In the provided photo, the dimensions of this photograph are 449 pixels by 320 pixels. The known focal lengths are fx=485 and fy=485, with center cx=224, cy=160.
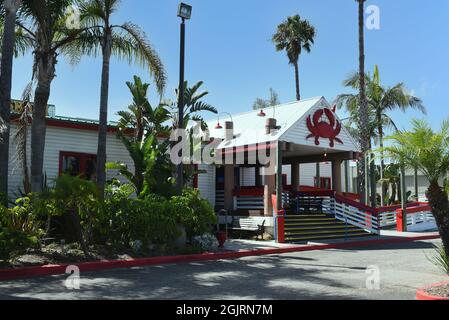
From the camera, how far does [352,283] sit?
9.82 metres

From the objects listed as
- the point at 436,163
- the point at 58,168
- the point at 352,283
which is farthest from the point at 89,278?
the point at 58,168

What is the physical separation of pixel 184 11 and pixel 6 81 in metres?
5.46

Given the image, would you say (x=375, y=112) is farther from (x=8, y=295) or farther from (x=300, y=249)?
(x=8, y=295)

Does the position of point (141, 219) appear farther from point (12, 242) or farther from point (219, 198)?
point (219, 198)

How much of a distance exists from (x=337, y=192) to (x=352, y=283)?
1339 centimetres

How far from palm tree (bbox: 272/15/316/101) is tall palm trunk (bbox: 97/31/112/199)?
2632 cm

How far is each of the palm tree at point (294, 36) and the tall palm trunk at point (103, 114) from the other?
2632 centimetres

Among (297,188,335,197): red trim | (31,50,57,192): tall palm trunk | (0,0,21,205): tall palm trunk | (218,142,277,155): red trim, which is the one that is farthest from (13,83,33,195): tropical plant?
(297,188,335,197): red trim

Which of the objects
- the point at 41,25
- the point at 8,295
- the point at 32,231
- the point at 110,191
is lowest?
the point at 8,295

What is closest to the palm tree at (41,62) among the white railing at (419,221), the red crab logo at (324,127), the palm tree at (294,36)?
the red crab logo at (324,127)

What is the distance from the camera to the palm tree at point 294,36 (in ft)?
128

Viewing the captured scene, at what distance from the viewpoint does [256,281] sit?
33.4 feet

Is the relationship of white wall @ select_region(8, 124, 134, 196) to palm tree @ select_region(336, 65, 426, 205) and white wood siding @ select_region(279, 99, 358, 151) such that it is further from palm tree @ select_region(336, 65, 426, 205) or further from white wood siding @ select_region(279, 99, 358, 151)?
palm tree @ select_region(336, 65, 426, 205)

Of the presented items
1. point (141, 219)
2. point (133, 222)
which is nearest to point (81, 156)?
point (133, 222)
